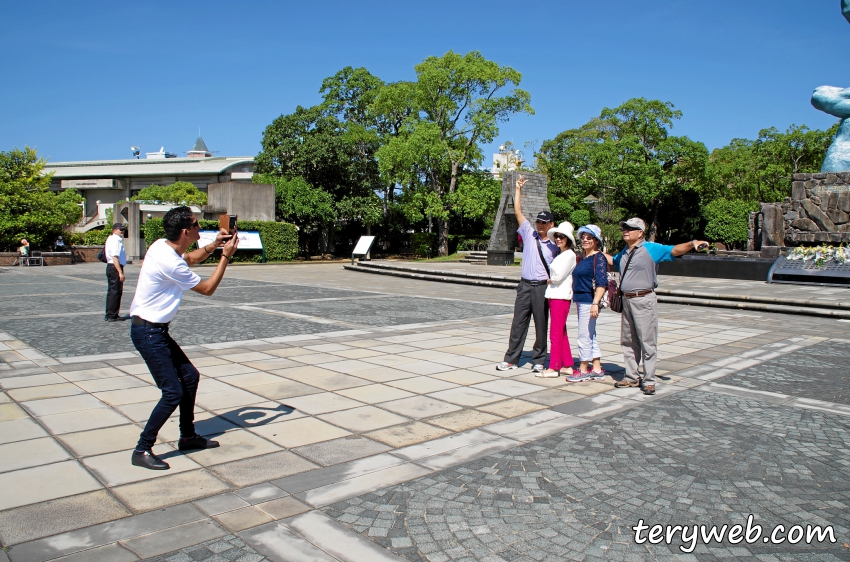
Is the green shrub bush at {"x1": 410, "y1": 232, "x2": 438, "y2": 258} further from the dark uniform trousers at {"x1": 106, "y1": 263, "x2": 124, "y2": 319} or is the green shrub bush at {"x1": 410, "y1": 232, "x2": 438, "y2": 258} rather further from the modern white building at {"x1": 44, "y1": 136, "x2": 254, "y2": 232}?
the dark uniform trousers at {"x1": 106, "y1": 263, "x2": 124, "y2": 319}

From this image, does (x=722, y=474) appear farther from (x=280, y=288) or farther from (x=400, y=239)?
(x=400, y=239)

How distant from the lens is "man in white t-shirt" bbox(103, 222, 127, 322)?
33.4 feet

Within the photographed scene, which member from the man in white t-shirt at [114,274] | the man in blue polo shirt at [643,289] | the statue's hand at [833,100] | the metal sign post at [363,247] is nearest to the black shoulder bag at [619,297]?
the man in blue polo shirt at [643,289]

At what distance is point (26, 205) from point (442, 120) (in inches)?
838

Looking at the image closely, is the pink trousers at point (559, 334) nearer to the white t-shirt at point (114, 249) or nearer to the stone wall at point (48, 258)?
the white t-shirt at point (114, 249)

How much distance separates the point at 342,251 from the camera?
40469 mm

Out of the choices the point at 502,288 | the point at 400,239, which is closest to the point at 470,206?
the point at 400,239

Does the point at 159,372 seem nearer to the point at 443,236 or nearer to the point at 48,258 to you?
the point at 48,258

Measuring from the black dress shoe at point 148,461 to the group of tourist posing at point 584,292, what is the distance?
392 cm

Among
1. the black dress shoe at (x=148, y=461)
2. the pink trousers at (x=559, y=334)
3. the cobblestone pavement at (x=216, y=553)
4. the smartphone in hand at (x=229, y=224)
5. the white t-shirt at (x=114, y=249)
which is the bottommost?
the cobblestone pavement at (x=216, y=553)

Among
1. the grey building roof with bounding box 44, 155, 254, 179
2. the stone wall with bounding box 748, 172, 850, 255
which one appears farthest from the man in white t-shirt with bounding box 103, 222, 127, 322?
the grey building roof with bounding box 44, 155, 254, 179

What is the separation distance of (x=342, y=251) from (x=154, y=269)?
121ft

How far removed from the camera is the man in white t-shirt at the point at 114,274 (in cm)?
1017

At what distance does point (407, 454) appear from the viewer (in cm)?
428
